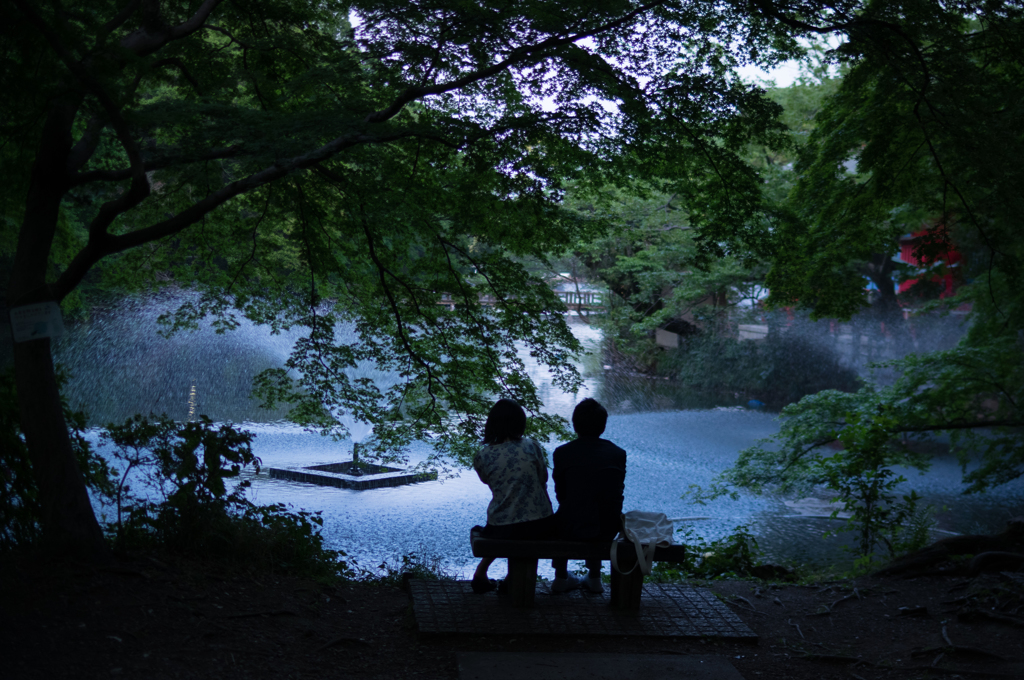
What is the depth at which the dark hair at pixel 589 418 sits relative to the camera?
5.00 m

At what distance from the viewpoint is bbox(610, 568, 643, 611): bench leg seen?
16.4 ft

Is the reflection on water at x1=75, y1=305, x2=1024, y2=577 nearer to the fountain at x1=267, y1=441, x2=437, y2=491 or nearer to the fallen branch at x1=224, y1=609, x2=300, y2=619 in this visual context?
the fountain at x1=267, y1=441, x2=437, y2=491

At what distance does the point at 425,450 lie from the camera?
17.5 metres

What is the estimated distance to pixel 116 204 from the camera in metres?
5.01

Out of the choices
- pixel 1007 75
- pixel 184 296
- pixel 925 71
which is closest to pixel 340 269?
pixel 925 71

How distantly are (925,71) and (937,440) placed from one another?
769 inches

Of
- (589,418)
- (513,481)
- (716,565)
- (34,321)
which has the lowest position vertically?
(716,565)

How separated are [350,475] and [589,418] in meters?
9.44

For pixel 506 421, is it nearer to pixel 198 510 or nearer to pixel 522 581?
pixel 522 581

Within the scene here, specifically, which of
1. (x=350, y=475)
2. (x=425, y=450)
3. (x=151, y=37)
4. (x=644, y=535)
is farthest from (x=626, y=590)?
(x=425, y=450)

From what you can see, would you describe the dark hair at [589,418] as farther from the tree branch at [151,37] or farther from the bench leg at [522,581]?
the tree branch at [151,37]

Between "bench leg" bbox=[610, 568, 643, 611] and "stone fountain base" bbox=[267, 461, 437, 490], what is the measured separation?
842 cm

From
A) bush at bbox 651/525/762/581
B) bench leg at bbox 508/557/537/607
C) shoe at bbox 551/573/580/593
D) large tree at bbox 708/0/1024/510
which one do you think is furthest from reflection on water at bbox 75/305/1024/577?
bench leg at bbox 508/557/537/607

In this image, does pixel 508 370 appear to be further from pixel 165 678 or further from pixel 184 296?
pixel 184 296
